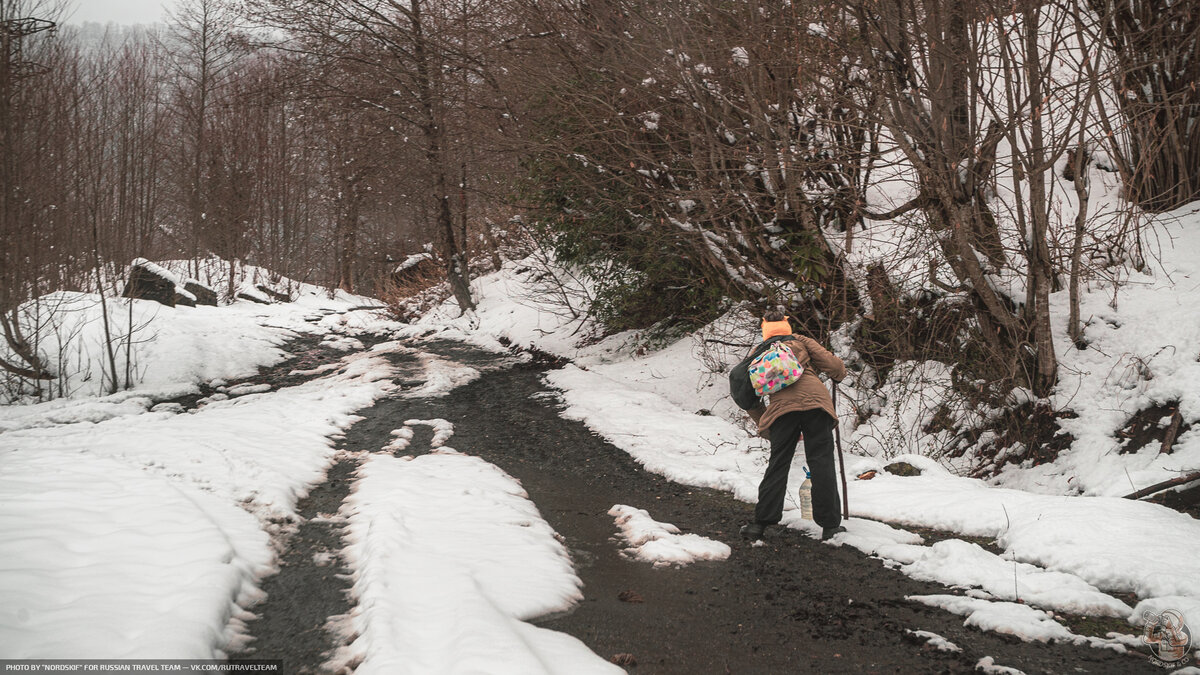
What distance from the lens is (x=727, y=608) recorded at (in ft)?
14.6

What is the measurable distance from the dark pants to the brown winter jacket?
73 millimetres

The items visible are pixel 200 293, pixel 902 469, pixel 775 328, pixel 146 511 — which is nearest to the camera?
pixel 146 511

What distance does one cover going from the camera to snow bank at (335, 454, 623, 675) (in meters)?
3.50

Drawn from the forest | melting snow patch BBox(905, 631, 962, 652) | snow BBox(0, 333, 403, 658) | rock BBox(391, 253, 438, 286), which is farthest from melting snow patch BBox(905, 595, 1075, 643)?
rock BBox(391, 253, 438, 286)

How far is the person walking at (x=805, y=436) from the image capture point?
5.61m

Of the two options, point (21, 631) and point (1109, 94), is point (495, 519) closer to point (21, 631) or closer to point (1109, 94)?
point (21, 631)

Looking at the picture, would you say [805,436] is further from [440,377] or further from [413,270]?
[413,270]

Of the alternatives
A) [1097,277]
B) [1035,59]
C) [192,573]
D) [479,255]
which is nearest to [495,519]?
[192,573]

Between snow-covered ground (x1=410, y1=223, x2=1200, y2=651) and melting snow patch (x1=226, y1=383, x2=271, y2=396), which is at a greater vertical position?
snow-covered ground (x1=410, y1=223, x2=1200, y2=651)

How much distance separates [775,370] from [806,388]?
30 cm

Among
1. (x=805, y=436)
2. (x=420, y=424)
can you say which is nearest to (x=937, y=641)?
(x=805, y=436)

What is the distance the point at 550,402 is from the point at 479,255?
703 inches

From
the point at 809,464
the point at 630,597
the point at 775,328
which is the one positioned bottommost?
the point at 630,597

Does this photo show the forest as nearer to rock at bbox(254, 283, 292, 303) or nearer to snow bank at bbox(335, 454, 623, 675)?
snow bank at bbox(335, 454, 623, 675)
